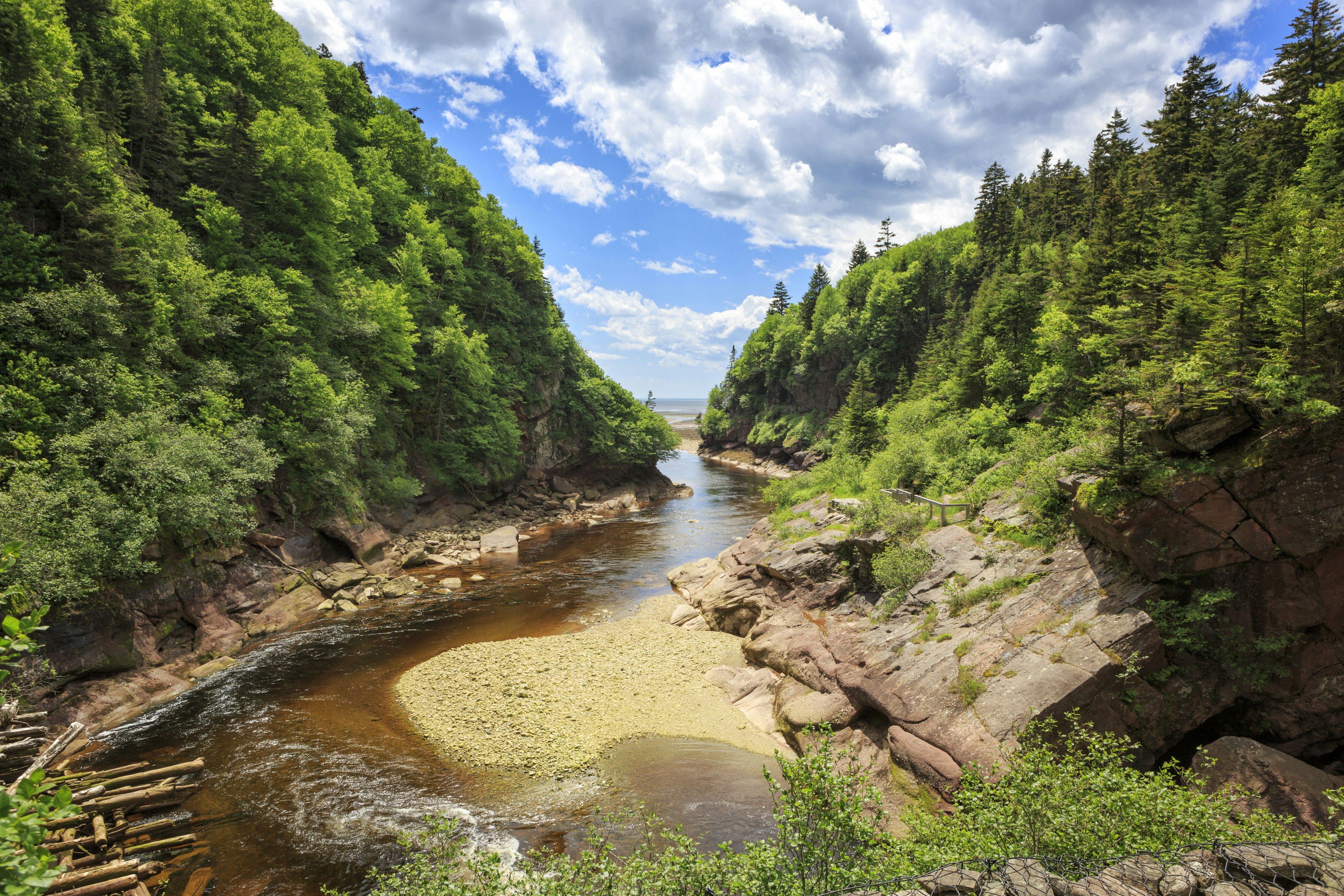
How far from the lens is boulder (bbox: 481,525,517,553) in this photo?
33.2 meters

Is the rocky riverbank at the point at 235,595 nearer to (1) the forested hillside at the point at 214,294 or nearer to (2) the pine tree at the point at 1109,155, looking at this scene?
(1) the forested hillside at the point at 214,294

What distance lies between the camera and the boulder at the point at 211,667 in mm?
16812

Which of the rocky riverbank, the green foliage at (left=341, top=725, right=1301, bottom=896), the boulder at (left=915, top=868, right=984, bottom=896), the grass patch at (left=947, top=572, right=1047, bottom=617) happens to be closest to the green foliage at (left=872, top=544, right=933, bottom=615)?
the grass patch at (left=947, top=572, right=1047, bottom=617)

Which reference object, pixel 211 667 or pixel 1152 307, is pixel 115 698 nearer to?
pixel 211 667

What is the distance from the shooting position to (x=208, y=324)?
21.5 m

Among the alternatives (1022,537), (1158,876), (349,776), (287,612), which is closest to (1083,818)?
(1158,876)

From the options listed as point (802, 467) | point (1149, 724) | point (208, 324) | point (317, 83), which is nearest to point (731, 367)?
point (802, 467)

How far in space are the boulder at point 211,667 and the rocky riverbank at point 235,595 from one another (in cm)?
3

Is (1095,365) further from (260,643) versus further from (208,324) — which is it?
(208,324)

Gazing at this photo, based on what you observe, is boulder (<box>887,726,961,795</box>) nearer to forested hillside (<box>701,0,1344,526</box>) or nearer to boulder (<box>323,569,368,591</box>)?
forested hillside (<box>701,0,1344,526</box>)

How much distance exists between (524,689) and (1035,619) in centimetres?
1383

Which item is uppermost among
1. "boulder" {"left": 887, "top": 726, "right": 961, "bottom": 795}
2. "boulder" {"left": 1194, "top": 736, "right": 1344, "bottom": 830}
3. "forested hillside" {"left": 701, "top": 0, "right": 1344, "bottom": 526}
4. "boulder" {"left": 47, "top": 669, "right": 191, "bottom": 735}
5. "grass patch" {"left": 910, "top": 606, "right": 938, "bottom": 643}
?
"forested hillside" {"left": 701, "top": 0, "right": 1344, "bottom": 526}

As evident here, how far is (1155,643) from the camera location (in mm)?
11609

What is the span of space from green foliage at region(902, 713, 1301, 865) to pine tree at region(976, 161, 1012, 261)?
56.7 meters
